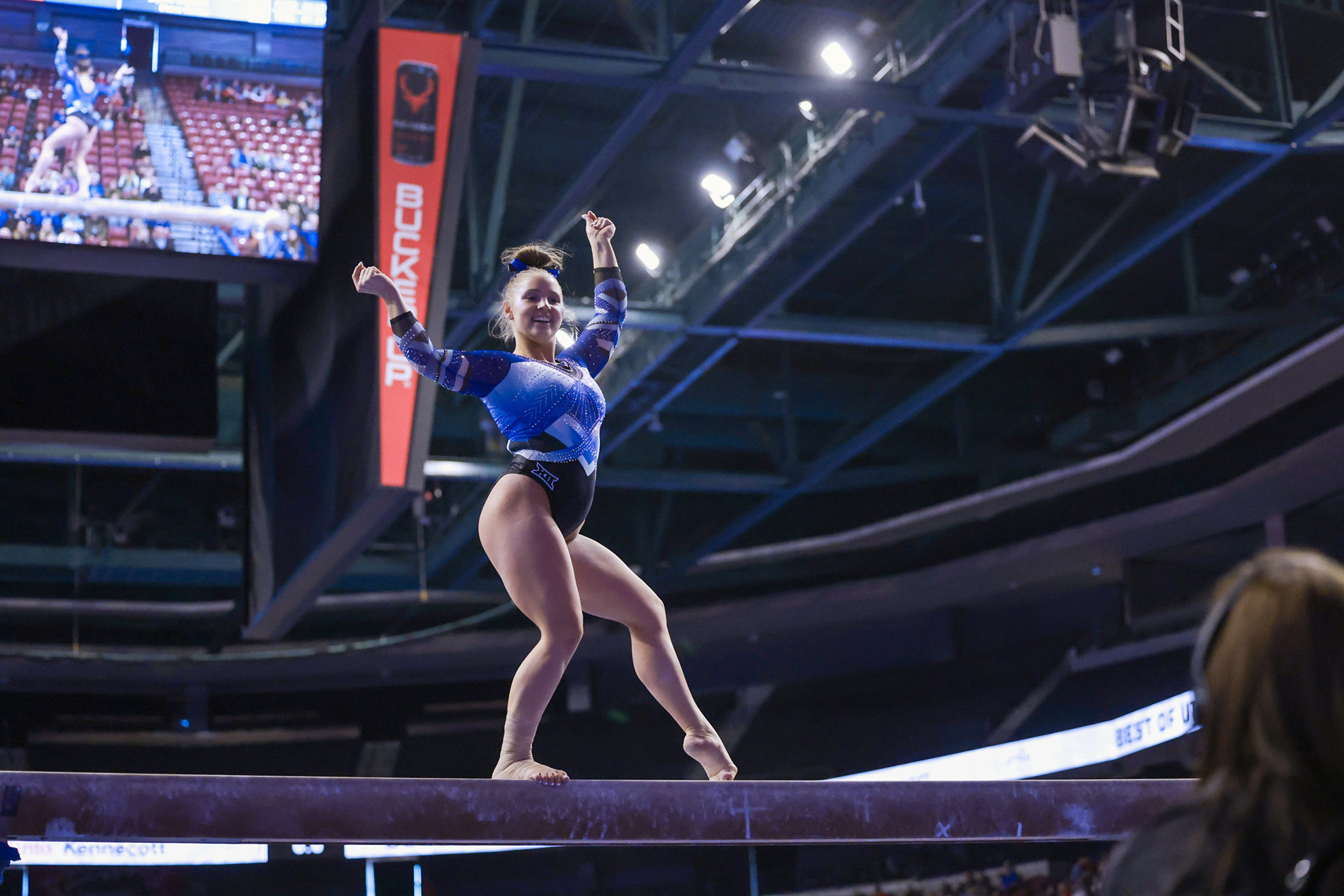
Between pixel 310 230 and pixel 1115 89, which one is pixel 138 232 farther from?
pixel 1115 89

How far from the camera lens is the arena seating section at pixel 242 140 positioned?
7.26 metres

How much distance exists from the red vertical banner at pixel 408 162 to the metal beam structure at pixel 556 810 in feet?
12.2

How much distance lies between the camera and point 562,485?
401 centimetres

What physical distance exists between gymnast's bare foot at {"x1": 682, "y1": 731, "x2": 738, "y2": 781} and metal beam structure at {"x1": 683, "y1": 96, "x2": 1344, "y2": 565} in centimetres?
680

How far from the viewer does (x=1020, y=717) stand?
16922mm

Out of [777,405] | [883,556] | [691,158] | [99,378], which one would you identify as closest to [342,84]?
[99,378]

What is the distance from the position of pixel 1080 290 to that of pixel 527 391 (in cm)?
762

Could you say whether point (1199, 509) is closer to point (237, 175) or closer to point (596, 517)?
point (596, 517)

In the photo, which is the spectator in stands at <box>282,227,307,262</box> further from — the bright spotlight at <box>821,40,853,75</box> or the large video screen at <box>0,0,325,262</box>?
the bright spotlight at <box>821,40,853,75</box>

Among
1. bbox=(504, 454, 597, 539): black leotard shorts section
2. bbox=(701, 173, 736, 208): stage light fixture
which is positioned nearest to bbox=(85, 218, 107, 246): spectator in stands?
bbox=(504, 454, 597, 539): black leotard shorts section

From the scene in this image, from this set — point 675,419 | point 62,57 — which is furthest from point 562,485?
point 675,419

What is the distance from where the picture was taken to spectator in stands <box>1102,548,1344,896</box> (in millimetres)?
1312

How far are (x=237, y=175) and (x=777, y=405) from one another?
876 cm

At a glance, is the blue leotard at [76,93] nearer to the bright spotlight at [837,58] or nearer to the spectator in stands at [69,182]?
the spectator in stands at [69,182]
